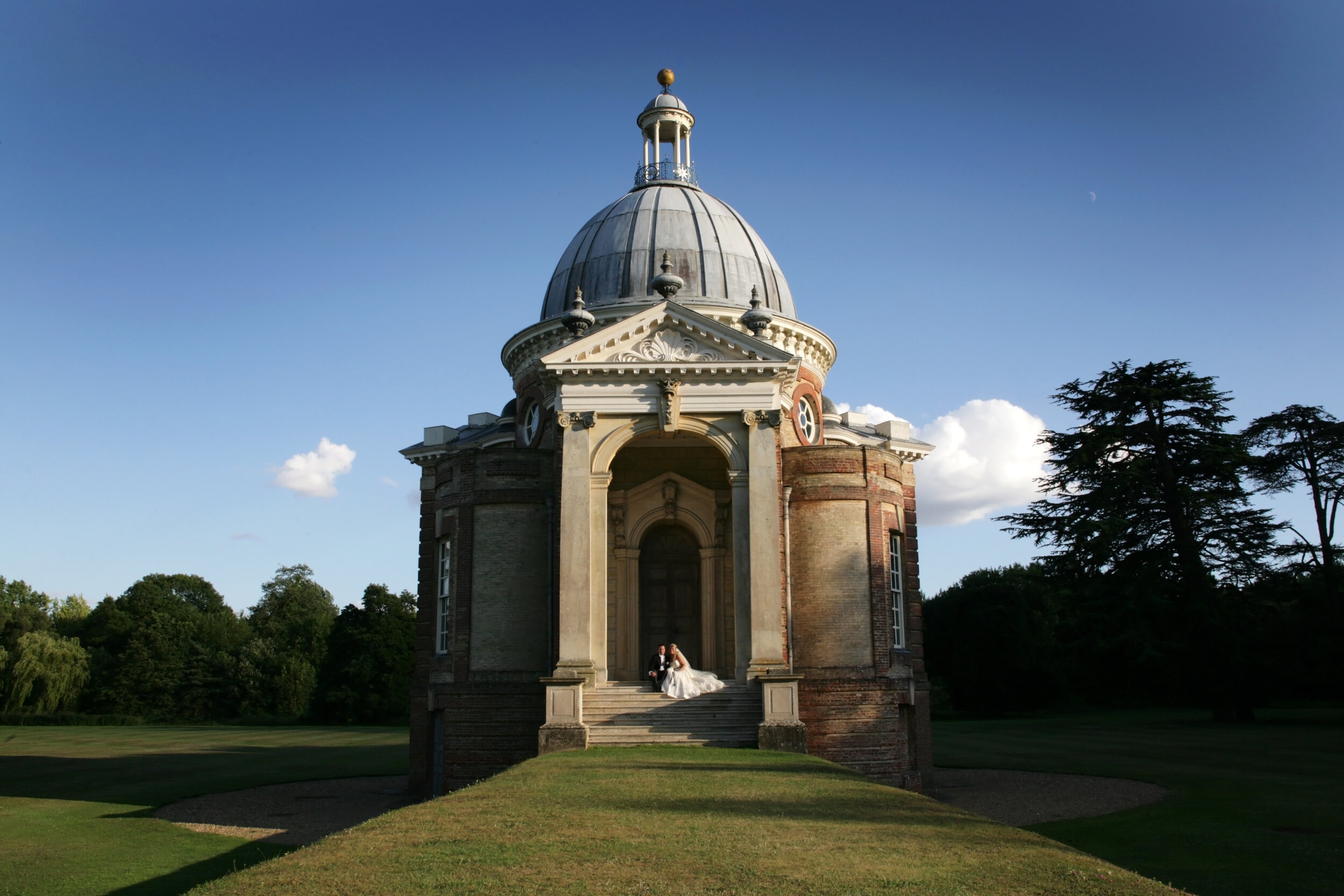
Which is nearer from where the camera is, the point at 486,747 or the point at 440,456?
the point at 486,747

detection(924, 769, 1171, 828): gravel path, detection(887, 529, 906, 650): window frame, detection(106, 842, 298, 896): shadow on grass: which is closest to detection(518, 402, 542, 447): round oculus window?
detection(887, 529, 906, 650): window frame

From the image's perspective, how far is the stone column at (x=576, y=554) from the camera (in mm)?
21969

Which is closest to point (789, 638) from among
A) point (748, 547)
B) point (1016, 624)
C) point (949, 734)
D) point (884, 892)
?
point (748, 547)

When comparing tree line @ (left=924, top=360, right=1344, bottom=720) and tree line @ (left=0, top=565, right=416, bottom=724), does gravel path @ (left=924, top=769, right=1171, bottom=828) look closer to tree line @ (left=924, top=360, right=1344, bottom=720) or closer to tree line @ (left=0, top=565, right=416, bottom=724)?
tree line @ (left=924, top=360, right=1344, bottom=720)

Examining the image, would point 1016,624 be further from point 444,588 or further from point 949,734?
point 444,588

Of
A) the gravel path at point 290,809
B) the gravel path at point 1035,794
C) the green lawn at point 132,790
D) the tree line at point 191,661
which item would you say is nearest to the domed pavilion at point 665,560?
the gravel path at point 1035,794

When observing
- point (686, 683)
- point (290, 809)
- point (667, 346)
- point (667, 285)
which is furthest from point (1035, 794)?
point (290, 809)

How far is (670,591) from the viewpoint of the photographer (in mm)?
27359

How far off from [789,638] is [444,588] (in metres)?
8.86

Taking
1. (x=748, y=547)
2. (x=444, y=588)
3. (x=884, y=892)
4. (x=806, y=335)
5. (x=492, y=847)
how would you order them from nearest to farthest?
1. (x=884, y=892)
2. (x=492, y=847)
3. (x=748, y=547)
4. (x=444, y=588)
5. (x=806, y=335)

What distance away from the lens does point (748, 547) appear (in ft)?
73.7

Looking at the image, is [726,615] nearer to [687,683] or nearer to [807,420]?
[687,683]

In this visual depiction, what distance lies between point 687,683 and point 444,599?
7957mm

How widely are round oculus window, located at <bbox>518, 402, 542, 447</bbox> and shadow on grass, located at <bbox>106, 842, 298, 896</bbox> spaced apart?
46.8 ft
